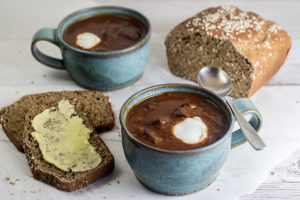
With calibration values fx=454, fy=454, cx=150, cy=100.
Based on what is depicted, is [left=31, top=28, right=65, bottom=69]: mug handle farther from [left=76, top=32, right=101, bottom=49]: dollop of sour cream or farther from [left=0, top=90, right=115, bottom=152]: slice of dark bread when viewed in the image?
[left=0, top=90, right=115, bottom=152]: slice of dark bread

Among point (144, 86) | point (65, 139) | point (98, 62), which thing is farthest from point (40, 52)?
point (65, 139)

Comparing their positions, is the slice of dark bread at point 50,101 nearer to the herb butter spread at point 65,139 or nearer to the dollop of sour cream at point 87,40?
the herb butter spread at point 65,139

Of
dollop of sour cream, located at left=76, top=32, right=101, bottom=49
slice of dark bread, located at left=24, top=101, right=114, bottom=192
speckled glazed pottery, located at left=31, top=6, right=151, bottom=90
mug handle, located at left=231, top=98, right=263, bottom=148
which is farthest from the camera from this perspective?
dollop of sour cream, located at left=76, top=32, right=101, bottom=49

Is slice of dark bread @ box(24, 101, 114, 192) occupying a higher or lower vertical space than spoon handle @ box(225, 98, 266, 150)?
lower

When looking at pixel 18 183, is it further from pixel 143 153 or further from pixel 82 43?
pixel 82 43

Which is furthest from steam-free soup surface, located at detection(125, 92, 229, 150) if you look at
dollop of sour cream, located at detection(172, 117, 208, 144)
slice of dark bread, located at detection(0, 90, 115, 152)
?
slice of dark bread, located at detection(0, 90, 115, 152)

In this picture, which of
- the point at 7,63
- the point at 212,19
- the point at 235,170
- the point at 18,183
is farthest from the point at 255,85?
the point at 7,63
